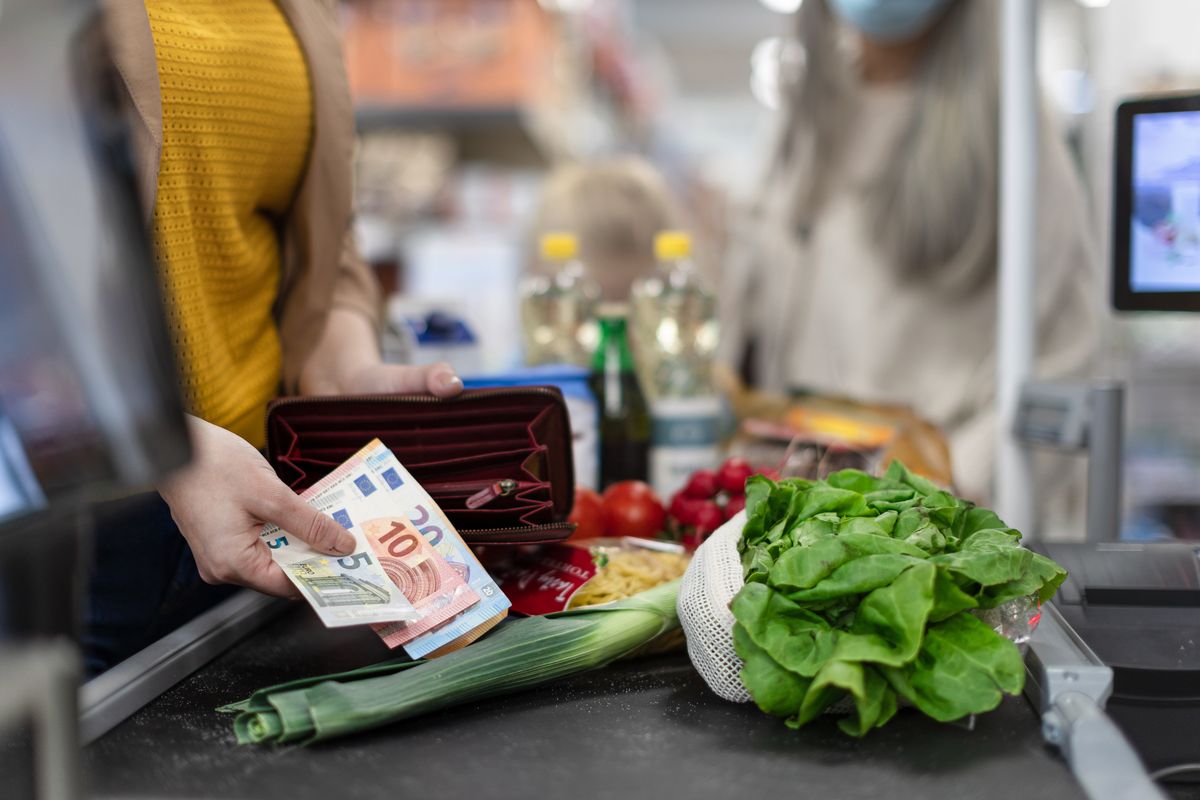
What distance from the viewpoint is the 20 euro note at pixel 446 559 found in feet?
3.43

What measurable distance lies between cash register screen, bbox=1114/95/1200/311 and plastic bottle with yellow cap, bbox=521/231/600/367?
101 cm

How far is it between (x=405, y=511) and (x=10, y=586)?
26.0 inches

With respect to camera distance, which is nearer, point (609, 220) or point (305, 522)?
point (305, 522)

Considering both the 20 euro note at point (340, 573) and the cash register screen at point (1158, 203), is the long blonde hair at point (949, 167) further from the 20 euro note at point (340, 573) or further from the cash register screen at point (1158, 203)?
the 20 euro note at point (340, 573)

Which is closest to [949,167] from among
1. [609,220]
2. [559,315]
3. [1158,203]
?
[609,220]

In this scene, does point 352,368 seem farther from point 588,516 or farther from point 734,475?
point 734,475

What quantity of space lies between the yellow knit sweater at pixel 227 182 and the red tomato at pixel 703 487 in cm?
57

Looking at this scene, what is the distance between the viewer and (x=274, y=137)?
1.31 m

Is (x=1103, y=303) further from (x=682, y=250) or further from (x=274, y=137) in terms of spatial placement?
(x=274, y=137)

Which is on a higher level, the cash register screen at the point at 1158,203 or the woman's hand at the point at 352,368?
the cash register screen at the point at 1158,203

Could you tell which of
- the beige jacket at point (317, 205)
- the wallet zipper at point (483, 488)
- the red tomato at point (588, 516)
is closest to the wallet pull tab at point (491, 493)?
the wallet zipper at point (483, 488)

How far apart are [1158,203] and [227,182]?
1055mm

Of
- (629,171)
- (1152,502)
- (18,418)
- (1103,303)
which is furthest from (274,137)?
(1152,502)

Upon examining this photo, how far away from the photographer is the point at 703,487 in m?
1.45
